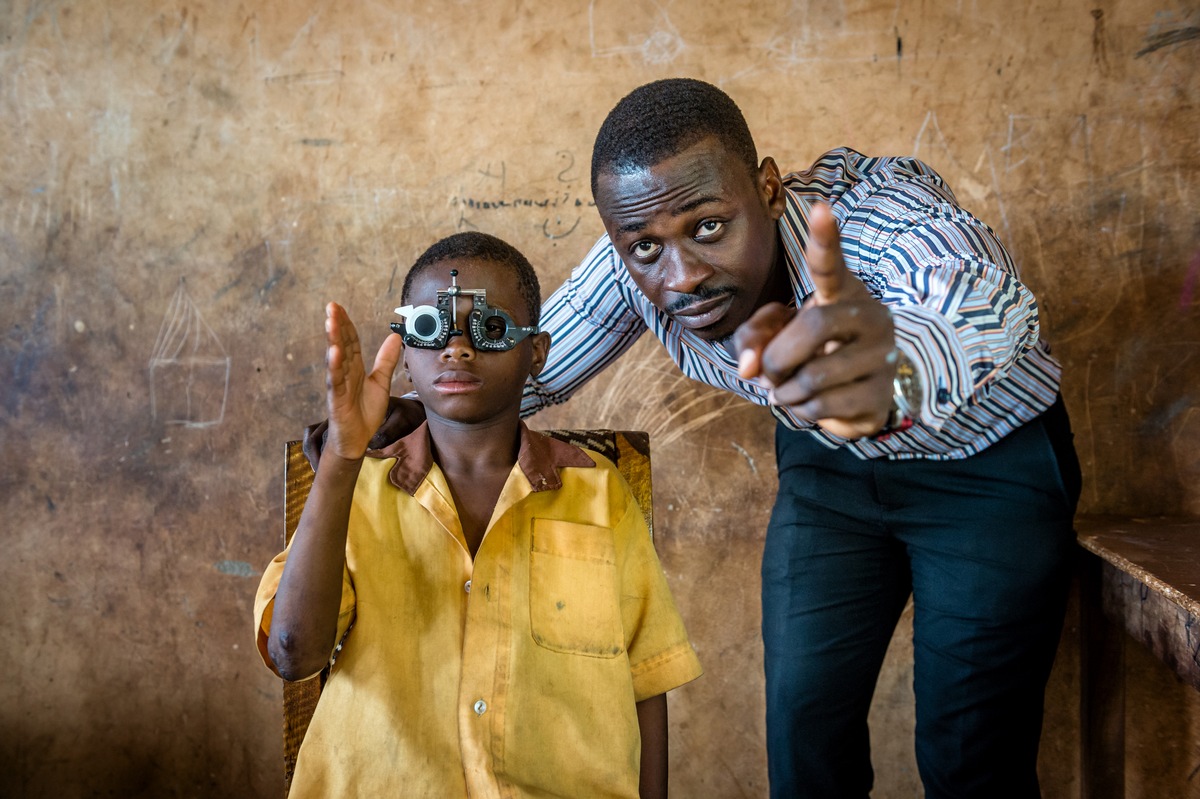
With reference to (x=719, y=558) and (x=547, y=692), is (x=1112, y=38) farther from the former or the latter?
(x=547, y=692)

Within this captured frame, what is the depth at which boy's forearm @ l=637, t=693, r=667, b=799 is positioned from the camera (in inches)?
59.9

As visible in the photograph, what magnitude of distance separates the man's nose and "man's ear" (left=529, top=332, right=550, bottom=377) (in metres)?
0.35

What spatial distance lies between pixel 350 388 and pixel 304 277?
1.30 m

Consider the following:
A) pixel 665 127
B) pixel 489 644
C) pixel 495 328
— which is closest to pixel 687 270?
pixel 665 127

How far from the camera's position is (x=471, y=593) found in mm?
1399

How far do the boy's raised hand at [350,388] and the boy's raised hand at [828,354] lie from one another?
1.78 ft

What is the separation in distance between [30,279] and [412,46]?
1244 millimetres

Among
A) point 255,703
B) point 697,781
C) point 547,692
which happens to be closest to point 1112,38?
point 547,692

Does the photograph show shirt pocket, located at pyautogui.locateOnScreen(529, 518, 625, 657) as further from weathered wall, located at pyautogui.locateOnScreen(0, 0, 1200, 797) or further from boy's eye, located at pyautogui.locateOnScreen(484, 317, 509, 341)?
weathered wall, located at pyautogui.locateOnScreen(0, 0, 1200, 797)

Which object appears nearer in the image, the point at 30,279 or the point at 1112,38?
the point at 1112,38

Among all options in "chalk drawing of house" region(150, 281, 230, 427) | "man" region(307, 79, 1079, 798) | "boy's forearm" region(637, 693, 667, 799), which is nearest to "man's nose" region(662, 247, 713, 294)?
"man" region(307, 79, 1079, 798)

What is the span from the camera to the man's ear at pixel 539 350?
5.30 feet

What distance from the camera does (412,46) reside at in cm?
229

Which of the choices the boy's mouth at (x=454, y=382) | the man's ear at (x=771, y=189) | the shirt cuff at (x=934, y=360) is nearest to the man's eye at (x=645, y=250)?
the man's ear at (x=771, y=189)
